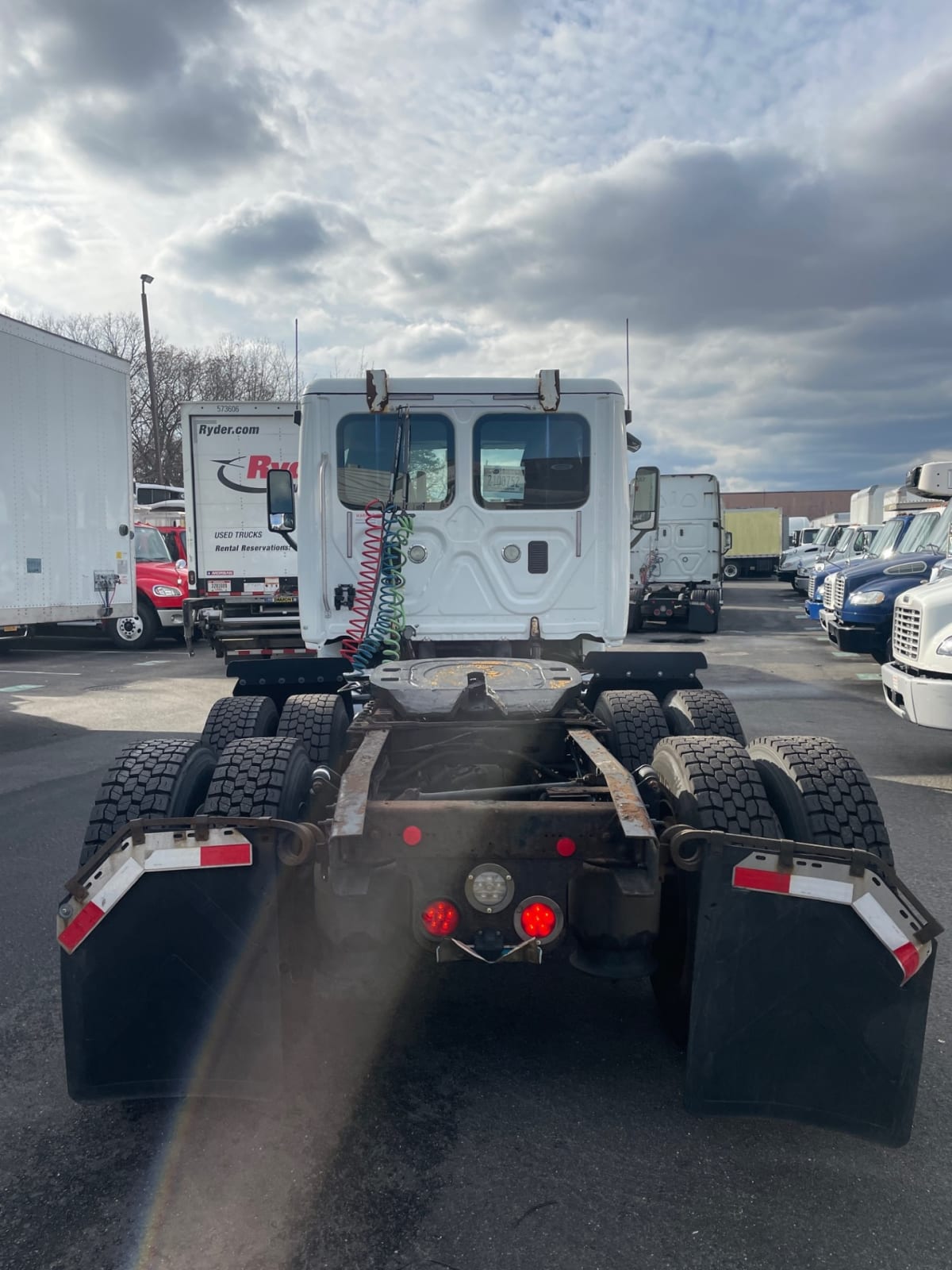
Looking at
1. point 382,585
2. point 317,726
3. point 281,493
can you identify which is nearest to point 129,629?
point 281,493

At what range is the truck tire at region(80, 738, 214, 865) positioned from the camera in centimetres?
305

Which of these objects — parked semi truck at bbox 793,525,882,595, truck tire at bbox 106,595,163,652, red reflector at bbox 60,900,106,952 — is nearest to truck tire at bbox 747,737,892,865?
red reflector at bbox 60,900,106,952

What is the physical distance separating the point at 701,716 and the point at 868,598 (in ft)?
26.1

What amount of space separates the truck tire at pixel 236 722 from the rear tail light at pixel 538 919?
2.12m

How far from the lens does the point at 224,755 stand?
3273mm

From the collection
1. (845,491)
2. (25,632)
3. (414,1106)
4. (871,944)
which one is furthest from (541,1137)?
(845,491)

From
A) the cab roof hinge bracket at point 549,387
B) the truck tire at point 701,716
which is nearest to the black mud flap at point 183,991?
the truck tire at point 701,716

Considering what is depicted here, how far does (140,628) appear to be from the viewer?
15805 mm

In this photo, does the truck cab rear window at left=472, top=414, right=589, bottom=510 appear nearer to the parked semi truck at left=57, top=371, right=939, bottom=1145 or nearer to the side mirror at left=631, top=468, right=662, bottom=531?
the side mirror at left=631, top=468, right=662, bottom=531

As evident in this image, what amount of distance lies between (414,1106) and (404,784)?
4.38ft

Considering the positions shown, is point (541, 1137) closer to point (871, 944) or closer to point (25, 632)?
point (871, 944)

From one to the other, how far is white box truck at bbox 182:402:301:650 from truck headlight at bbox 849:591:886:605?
24.1 ft

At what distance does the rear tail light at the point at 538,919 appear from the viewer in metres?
2.79

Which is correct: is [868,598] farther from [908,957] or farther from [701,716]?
[908,957]
